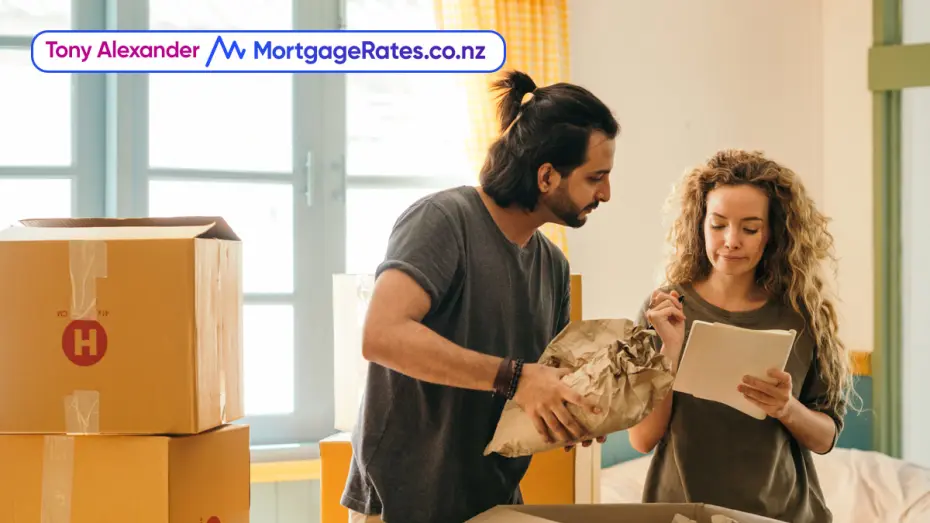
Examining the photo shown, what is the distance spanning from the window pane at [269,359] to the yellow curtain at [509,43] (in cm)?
84

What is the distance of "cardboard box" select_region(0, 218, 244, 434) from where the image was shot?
1346mm

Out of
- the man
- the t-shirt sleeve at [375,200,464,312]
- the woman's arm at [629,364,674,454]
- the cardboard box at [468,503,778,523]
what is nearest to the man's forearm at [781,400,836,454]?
the woman's arm at [629,364,674,454]

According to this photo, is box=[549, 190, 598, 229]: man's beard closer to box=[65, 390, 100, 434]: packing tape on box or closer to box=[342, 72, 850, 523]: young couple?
box=[342, 72, 850, 523]: young couple

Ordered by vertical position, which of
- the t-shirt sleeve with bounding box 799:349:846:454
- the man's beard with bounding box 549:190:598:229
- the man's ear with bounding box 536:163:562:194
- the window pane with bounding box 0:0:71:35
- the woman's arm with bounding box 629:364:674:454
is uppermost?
the window pane with bounding box 0:0:71:35

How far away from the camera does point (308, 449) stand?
2779mm

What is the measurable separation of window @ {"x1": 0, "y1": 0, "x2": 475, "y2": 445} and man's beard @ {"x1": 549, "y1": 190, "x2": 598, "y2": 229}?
1.48 metres

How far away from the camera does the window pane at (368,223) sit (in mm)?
2973

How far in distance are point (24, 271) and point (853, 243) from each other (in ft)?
9.63

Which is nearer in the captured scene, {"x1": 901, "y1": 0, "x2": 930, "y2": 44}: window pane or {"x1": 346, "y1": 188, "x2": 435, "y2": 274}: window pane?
{"x1": 346, "y1": 188, "x2": 435, "y2": 274}: window pane

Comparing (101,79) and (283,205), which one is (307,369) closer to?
(283,205)

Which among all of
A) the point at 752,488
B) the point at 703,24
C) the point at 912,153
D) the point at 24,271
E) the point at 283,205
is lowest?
the point at 752,488

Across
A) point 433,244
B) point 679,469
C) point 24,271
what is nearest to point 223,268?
point 24,271

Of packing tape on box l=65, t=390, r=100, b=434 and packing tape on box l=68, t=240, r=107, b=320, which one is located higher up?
packing tape on box l=68, t=240, r=107, b=320

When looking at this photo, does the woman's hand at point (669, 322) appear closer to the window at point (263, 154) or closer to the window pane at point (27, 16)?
the window at point (263, 154)
